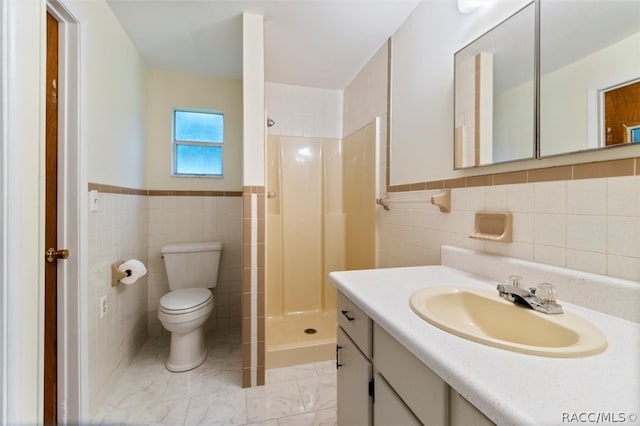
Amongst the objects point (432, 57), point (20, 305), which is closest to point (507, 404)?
point (20, 305)

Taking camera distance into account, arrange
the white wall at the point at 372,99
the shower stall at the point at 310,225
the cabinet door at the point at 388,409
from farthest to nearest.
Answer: the shower stall at the point at 310,225 < the white wall at the point at 372,99 < the cabinet door at the point at 388,409

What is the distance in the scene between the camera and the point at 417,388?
613 millimetres

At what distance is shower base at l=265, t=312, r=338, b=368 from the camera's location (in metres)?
1.87

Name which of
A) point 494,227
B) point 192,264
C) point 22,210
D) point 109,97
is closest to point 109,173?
point 109,97

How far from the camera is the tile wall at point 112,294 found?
141 cm

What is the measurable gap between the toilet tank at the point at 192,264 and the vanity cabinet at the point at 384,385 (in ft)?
4.88

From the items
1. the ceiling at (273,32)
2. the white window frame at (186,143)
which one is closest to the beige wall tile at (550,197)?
the ceiling at (273,32)

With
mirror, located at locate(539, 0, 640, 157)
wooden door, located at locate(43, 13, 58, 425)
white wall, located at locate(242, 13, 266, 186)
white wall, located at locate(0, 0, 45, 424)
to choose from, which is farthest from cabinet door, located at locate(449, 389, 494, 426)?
wooden door, located at locate(43, 13, 58, 425)

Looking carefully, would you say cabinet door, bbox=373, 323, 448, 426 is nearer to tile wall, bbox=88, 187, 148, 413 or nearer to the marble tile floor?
the marble tile floor

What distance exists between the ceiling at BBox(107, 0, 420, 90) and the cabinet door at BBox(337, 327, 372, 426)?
1774mm

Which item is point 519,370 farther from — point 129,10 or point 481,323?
point 129,10

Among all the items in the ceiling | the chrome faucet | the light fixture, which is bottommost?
the chrome faucet

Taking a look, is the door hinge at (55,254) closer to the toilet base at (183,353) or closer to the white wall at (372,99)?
the toilet base at (183,353)

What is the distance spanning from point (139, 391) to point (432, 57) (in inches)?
101
